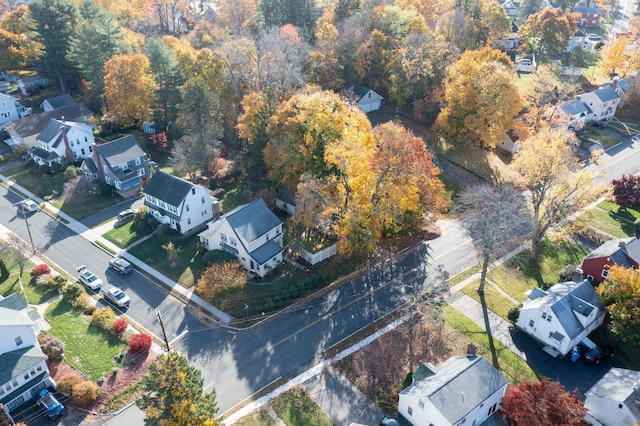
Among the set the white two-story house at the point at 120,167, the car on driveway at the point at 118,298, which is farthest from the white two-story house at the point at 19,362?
the white two-story house at the point at 120,167

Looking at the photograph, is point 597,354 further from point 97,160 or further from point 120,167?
point 97,160

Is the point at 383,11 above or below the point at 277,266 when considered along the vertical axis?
above

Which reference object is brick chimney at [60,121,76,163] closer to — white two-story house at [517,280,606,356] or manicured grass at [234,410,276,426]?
manicured grass at [234,410,276,426]

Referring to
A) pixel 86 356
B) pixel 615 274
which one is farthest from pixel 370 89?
pixel 86 356

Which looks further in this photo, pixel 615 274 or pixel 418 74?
pixel 418 74

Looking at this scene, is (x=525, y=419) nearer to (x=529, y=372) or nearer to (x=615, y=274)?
(x=529, y=372)

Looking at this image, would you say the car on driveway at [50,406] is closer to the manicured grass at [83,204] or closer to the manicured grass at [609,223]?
the manicured grass at [83,204]

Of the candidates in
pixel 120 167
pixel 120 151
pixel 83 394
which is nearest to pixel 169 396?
pixel 83 394
